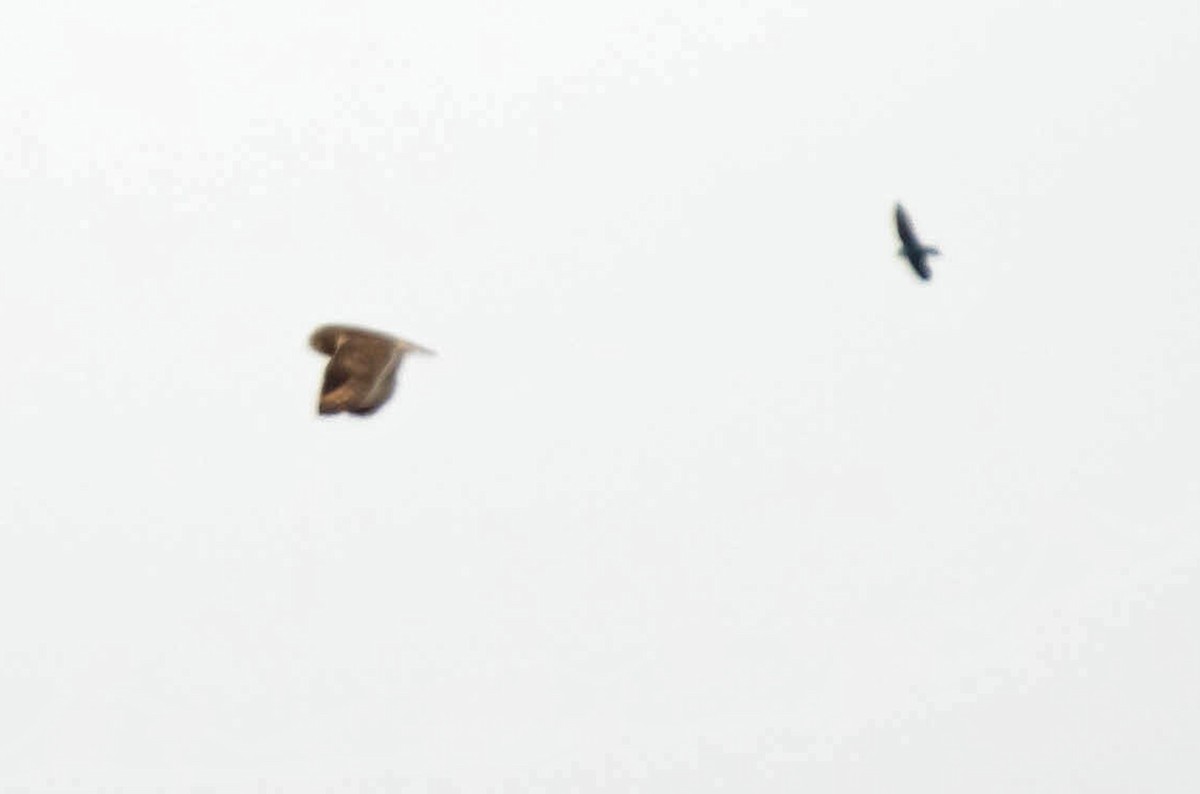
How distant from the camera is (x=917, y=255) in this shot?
21547 mm

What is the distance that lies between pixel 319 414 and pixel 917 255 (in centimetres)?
872

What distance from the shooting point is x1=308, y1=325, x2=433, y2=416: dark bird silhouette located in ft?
Result: 53.2

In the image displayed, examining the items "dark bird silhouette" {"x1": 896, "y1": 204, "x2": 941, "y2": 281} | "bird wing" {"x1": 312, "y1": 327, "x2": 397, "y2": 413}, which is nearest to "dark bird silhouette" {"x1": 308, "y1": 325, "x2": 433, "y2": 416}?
"bird wing" {"x1": 312, "y1": 327, "x2": 397, "y2": 413}

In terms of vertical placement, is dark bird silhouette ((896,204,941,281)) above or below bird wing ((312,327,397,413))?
above

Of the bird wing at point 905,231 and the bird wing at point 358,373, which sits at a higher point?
the bird wing at point 905,231

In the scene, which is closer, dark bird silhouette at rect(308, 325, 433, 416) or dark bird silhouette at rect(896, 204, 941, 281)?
dark bird silhouette at rect(308, 325, 433, 416)

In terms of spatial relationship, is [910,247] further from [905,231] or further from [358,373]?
[358,373]

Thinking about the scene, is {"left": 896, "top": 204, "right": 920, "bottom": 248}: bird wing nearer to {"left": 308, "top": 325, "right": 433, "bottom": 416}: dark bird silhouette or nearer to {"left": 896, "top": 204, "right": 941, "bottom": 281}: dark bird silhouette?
{"left": 896, "top": 204, "right": 941, "bottom": 281}: dark bird silhouette

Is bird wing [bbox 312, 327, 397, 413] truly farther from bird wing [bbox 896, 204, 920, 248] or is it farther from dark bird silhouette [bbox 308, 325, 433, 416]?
bird wing [bbox 896, 204, 920, 248]

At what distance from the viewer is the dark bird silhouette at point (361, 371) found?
1622cm

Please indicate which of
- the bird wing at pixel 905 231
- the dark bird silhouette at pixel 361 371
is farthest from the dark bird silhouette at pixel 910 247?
the dark bird silhouette at pixel 361 371

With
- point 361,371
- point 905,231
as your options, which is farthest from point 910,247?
point 361,371

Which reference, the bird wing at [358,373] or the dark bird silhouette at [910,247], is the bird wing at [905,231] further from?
the bird wing at [358,373]

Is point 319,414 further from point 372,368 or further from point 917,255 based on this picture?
point 917,255
